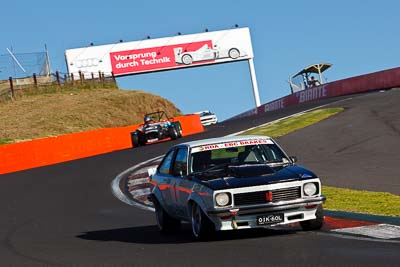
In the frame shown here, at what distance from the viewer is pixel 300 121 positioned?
3475 centimetres

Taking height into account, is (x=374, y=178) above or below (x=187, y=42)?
below

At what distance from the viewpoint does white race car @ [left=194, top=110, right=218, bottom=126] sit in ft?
197

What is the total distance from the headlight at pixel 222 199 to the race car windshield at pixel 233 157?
2.91ft

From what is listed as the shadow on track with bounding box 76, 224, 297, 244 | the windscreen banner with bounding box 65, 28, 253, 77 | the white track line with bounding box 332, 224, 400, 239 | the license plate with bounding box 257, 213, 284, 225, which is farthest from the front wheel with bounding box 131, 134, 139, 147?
the windscreen banner with bounding box 65, 28, 253, 77

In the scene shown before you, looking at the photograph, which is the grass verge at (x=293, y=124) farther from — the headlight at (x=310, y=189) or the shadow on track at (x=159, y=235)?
the headlight at (x=310, y=189)

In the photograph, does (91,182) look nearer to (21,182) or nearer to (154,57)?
(21,182)

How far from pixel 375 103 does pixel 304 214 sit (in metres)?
25.5

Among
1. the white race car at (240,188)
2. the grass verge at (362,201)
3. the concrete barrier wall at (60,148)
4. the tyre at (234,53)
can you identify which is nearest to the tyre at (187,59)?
the tyre at (234,53)

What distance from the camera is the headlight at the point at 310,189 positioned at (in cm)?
1005

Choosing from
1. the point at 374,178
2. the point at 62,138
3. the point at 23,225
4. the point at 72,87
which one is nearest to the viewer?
the point at 23,225

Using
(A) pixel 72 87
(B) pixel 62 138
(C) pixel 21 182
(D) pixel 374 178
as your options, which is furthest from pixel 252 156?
(A) pixel 72 87

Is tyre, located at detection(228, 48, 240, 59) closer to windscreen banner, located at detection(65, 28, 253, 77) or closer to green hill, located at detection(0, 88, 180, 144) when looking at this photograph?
windscreen banner, located at detection(65, 28, 253, 77)

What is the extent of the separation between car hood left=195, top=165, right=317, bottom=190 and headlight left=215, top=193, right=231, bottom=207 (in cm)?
8

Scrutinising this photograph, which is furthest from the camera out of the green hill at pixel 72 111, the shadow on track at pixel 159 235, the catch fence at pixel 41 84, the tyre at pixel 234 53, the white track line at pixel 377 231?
the tyre at pixel 234 53
